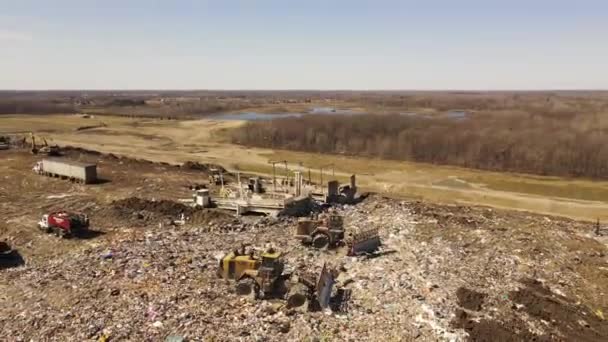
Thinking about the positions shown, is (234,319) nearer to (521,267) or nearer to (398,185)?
(521,267)

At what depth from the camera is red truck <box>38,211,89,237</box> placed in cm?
1739

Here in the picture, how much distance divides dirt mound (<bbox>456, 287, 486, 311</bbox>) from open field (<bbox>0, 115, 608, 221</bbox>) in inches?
594

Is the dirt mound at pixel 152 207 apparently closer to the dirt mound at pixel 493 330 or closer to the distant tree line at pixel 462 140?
the dirt mound at pixel 493 330

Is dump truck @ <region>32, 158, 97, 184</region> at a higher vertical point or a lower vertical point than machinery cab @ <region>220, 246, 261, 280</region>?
higher

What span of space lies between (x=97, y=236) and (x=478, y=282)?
13.3 metres

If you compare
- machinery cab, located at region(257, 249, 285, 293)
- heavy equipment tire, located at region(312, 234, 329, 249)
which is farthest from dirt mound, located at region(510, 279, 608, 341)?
machinery cab, located at region(257, 249, 285, 293)

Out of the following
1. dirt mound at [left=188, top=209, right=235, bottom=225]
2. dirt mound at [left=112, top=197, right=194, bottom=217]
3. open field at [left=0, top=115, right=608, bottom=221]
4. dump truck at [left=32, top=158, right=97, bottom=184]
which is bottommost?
open field at [left=0, top=115, right=608, bottom=221]

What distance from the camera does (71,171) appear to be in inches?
1051

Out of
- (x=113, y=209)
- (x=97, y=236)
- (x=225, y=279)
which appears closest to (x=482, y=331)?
(x=225, y=279)

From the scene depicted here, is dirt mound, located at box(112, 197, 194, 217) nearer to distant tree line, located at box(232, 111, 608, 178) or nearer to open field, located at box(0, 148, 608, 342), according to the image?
open field, located at box(0, 148, 608, 342)

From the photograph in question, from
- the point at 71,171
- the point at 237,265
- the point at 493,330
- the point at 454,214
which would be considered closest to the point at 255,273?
the point at 237,265

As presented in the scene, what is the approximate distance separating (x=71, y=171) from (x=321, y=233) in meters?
16.8

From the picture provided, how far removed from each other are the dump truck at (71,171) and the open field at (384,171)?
12.8 meters

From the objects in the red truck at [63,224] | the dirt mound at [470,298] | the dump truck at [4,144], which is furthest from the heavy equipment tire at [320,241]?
the dump truck at [4,144]
